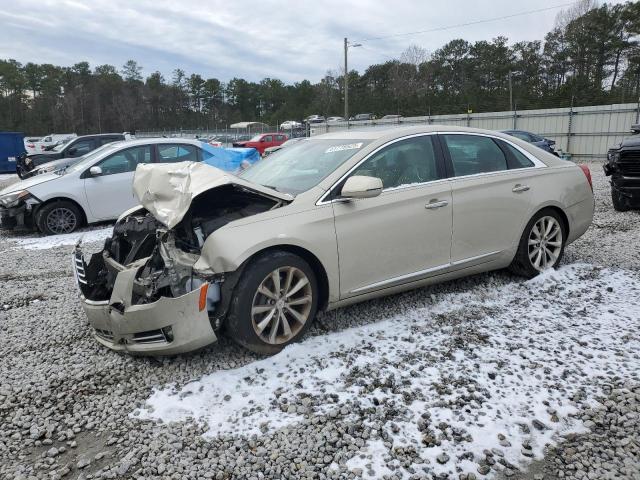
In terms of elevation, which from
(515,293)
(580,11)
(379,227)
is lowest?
(515,293)

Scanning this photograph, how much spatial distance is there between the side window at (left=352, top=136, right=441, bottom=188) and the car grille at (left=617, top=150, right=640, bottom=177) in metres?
5.32

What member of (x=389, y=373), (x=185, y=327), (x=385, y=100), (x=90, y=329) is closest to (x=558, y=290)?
(x=389, y=373)

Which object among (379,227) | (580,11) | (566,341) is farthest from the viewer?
(580,11)

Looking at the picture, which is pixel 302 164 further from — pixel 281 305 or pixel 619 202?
pixel 619 202

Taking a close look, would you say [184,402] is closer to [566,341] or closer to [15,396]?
[15,396]

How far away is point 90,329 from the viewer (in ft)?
13.7

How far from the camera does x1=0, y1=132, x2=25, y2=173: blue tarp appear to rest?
22078 millimetres

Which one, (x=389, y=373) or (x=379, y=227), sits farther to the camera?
(x=379, y=227)

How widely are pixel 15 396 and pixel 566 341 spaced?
151 inches

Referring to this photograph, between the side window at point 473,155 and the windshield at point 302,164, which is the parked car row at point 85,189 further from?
the side window at point 473,155

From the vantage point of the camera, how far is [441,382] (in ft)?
10.3

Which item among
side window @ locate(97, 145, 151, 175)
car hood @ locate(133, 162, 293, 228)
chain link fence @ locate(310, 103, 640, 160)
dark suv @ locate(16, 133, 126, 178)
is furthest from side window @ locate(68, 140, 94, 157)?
car hood @ locate(133, 162, 293, 228)

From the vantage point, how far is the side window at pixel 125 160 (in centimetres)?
895

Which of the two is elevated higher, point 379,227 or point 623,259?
point 379,227
